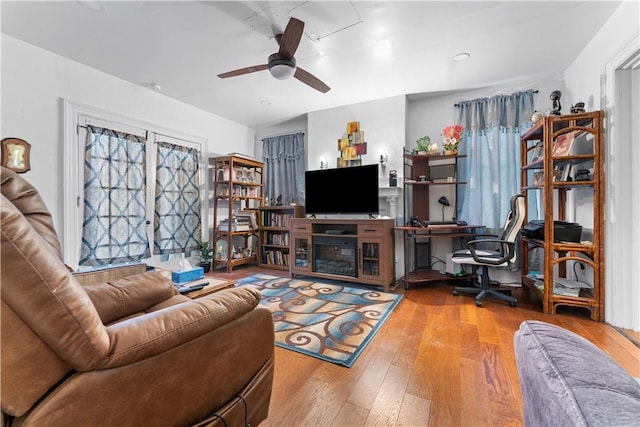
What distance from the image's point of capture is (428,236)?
3.12 meters

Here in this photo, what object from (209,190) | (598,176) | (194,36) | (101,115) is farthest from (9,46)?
(598,176)

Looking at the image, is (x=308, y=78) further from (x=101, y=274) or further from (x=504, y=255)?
(x=504, y=255)

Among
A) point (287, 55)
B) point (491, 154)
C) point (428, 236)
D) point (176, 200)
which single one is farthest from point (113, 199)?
point (491, 154)

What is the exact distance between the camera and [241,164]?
459 cm

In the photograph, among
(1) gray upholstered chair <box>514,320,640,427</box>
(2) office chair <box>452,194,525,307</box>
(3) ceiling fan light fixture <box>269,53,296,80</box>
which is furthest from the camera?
(2) office chair <box>452,194,525,307</box>

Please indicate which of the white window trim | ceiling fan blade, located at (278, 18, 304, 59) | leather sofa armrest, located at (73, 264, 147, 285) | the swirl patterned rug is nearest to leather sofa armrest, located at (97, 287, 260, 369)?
the swirl patterned rug

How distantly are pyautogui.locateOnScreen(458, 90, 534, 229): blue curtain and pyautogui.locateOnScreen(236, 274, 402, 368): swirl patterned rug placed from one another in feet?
5.37

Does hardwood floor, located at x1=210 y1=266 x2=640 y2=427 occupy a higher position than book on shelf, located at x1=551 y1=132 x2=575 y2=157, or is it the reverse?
book on shelf, located at x1=551 y1=132 x2=575 y2=157

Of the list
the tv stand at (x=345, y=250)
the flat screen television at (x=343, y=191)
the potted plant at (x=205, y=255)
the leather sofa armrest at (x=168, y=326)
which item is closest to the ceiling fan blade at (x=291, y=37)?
the flat screen television at (x=343, y=191)

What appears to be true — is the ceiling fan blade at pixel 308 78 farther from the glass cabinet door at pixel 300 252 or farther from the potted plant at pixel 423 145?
the glass cabinet door at pixel 300 252

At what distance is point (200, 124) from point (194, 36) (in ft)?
6.38

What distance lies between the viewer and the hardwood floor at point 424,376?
1.23m

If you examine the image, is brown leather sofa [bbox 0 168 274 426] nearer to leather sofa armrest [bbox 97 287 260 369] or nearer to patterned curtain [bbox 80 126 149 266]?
leather sofa armrest [bbox 97 287 260 369]

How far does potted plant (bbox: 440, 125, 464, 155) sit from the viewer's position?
10.7ft
